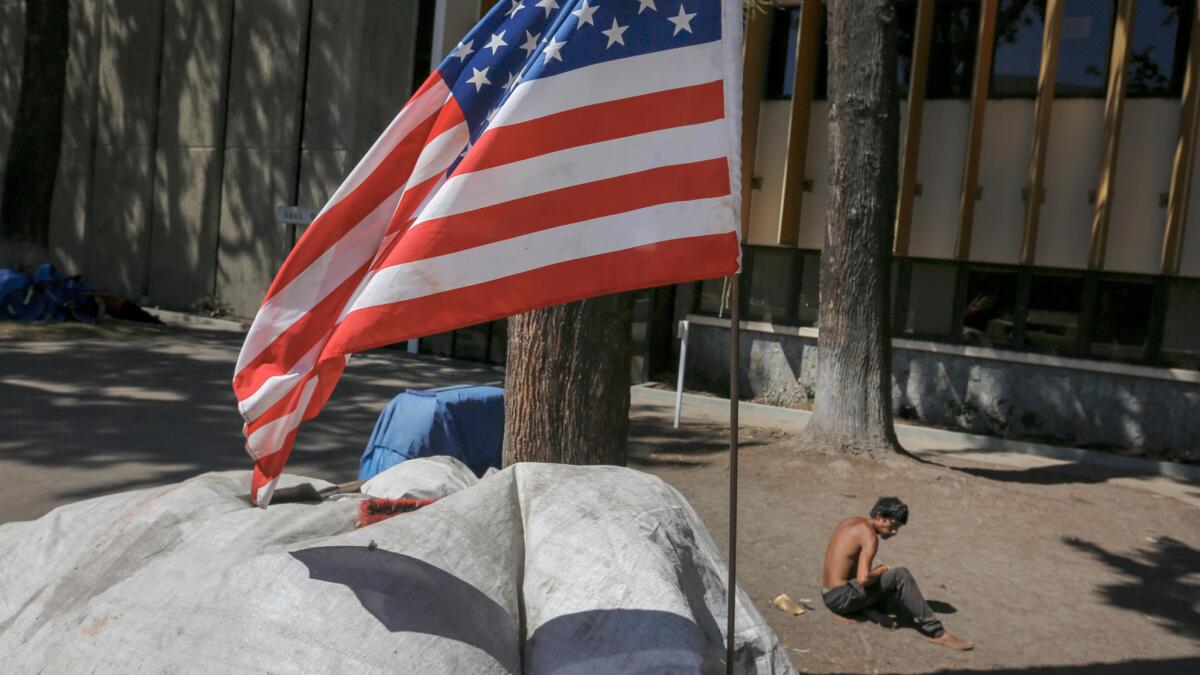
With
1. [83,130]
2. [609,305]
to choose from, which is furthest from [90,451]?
[83,130]

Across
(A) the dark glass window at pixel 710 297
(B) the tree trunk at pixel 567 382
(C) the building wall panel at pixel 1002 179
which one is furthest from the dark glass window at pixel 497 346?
(B) the tree trunk at pixel 567 382

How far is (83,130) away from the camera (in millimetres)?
23156

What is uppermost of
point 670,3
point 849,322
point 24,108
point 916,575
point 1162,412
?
point 24,108

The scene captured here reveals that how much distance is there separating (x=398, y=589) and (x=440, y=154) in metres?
1.31

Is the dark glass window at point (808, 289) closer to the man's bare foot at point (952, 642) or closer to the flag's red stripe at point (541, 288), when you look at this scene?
the man's bare foot at point (952, 642)

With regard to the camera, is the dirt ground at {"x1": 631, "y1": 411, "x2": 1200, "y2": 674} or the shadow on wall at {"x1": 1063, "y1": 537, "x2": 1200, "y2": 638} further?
A: the shadow on wall at {"x1": 1063, "y1": 537, "x2": 1200, "y2": 638}

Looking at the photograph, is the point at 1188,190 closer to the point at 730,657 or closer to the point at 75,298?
the point at 730,657

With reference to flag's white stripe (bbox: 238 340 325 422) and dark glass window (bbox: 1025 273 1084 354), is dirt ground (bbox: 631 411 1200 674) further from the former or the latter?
flag's white stripe (bbox: 238 340 325 422)

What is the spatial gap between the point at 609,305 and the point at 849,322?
20.1ft

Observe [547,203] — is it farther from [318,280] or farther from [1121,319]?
[1121,319]

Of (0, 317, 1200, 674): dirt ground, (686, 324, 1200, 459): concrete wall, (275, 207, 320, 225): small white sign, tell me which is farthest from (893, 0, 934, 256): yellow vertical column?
(275, 207, 320, 225): small white sign

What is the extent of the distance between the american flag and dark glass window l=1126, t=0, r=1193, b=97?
1199cm

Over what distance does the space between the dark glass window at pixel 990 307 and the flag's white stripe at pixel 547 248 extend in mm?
12188

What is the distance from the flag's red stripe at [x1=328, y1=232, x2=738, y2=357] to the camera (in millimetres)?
2902
